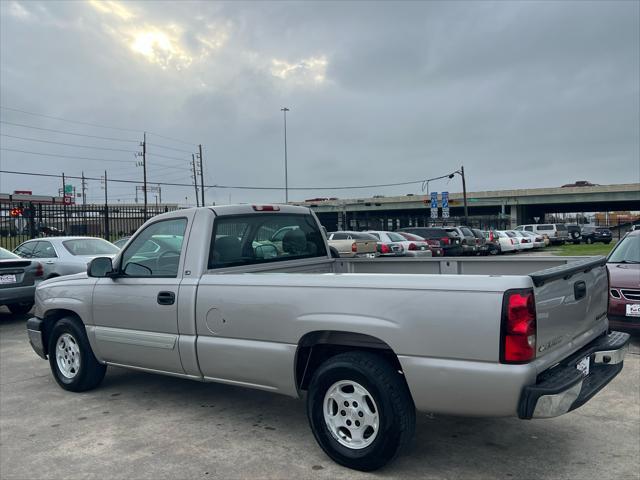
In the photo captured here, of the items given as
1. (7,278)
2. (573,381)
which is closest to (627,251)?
(573,381)

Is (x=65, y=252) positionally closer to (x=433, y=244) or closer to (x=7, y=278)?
(x=7, y=278)

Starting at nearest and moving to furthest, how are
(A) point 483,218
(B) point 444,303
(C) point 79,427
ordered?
(B) point 444,303, (C) point 79,427, (A) point 483,218

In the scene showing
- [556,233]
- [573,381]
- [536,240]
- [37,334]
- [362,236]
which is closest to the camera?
[573,381]

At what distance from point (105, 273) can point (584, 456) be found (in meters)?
4.15

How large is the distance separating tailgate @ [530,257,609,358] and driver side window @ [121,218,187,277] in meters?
2.84

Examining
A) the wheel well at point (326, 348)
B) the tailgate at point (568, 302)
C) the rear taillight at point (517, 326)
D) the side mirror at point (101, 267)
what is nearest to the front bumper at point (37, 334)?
the side mirror at point (101, 267)

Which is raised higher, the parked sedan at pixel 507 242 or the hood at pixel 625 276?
the hood at pixel 625 276

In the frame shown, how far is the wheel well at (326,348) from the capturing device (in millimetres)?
3648

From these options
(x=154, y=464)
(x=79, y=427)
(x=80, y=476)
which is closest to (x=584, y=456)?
(x=154, y=464)

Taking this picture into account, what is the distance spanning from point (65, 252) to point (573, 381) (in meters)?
10.7

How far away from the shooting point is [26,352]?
25.0 feet

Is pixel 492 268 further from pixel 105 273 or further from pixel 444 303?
pixel 105 273

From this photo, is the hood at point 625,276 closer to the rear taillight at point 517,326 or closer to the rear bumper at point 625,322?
the rear bumper at point 625,322

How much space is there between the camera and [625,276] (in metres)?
7.15
